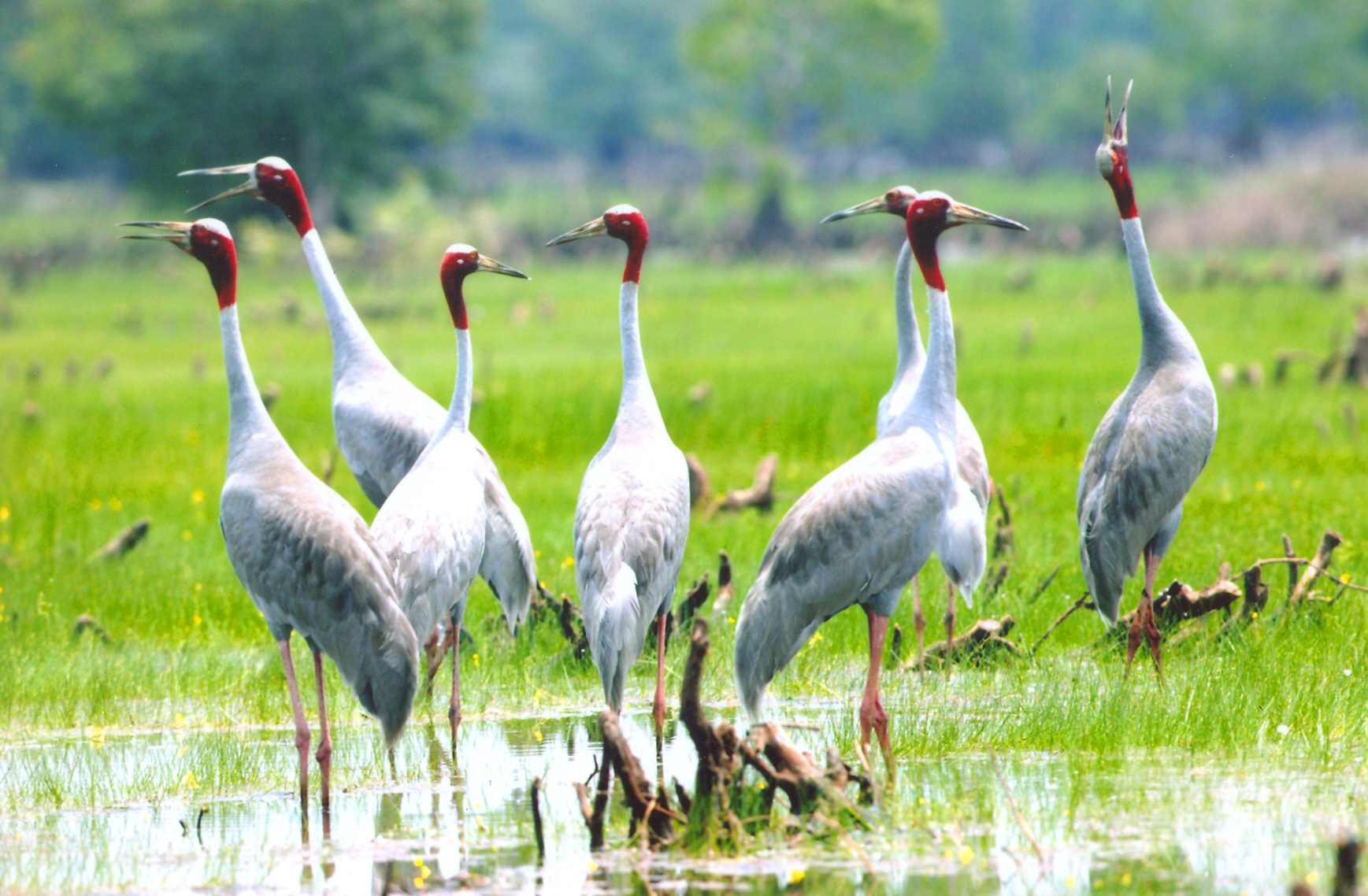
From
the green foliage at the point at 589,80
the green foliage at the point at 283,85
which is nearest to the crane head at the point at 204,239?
the green foliage at the point at 283,85

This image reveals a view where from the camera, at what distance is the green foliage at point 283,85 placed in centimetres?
4562

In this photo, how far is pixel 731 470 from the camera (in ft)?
47.4

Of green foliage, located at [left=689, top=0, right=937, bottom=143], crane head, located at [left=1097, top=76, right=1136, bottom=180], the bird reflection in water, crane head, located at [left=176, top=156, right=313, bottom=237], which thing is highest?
green foliage, located at [left=689, top=0, right=937, bottom=143]

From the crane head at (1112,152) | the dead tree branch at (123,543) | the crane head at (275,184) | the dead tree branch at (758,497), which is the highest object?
the crane head at (275,184)

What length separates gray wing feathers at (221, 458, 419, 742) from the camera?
6.60 metres

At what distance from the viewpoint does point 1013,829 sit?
238 inches

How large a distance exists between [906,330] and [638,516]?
217 cm

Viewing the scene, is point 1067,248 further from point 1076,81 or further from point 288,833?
point 1076,81

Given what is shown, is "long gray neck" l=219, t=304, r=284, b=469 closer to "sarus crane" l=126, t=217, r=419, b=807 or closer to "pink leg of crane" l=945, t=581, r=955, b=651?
"sarus crane" l=126, t=217, r=419, b=807

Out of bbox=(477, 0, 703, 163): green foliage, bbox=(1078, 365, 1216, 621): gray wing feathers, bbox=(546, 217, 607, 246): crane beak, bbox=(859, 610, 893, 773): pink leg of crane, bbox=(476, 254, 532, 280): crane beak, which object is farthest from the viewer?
bbox=(477, 0, 703, 163): green foliage

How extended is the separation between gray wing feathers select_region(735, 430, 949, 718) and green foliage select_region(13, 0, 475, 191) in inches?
1594

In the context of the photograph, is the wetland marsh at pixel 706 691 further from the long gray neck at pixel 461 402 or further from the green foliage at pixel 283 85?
the green foliage at pixel 283 85

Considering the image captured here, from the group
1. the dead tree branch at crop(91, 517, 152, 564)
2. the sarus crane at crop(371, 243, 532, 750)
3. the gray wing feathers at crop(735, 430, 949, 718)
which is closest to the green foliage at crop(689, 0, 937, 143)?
the dead tree branch at crop(91, 517, 152, 564)

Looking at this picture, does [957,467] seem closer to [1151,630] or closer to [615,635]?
[1151,630]
